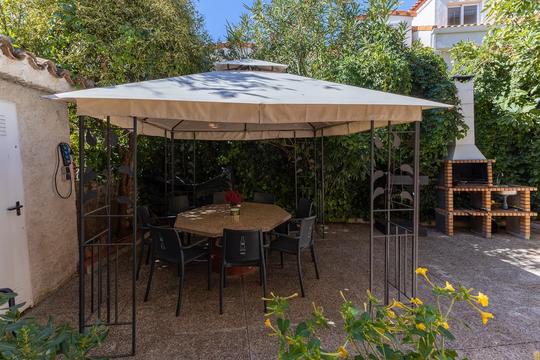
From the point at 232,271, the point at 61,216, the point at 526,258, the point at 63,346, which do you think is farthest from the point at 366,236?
the point at 63,346

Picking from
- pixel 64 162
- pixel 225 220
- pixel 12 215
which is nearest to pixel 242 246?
pixel 225 220

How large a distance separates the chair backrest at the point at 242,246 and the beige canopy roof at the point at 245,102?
3.83 ft

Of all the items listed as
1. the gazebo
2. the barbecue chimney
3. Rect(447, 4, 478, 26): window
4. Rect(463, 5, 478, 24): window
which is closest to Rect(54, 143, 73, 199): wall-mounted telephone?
the gazebo

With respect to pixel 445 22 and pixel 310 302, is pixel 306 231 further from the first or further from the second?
pixel 445 22

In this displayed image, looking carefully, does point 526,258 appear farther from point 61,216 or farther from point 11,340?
point 61,216

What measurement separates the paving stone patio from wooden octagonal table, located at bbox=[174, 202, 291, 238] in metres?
0.79

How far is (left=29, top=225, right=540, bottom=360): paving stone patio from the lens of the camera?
267 centimetres

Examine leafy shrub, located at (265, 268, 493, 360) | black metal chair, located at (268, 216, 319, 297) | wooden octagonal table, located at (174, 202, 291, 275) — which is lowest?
black metal chair, located at (268, 216, 319, 297)

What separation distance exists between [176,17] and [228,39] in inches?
86.4

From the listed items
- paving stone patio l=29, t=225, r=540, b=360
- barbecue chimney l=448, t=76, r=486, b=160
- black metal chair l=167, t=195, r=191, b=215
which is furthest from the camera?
barbecue chimney l=448, t=76, r=486, b=160

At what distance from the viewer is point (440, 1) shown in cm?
1166

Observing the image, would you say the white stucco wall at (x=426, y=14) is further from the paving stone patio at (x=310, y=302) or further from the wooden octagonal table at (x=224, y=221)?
the wooden octagonal table at (x=224, y=221)

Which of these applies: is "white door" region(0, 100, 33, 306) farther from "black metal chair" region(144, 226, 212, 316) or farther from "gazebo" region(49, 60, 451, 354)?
"black metal chair" region(144, 226, 212, 316)

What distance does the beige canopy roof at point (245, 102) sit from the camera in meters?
2.46
